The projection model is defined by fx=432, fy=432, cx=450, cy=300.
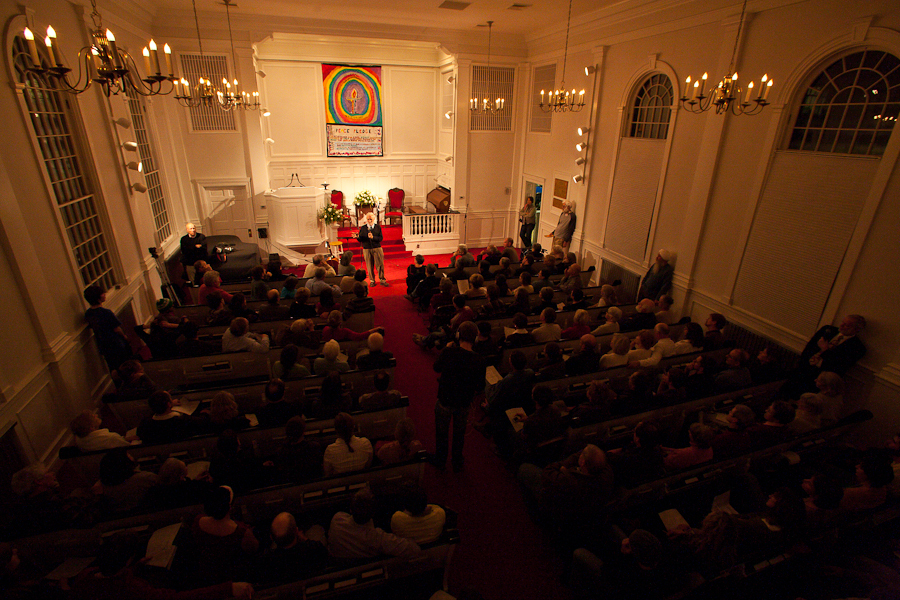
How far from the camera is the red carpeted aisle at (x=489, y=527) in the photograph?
11.3 feet

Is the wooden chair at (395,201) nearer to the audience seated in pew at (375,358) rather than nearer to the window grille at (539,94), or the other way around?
the window grille at (539,94)

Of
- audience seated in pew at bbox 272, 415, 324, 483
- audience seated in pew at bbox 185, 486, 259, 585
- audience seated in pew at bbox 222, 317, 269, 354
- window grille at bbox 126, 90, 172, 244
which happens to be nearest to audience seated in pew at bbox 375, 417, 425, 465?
audience seated in pew at bbox 272, 415, 324, 483

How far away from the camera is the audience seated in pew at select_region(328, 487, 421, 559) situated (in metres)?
2.76

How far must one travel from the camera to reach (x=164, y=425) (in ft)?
11.6

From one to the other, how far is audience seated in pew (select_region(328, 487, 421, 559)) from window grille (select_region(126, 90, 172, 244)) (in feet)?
25.4

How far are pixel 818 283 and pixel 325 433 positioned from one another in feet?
18.6

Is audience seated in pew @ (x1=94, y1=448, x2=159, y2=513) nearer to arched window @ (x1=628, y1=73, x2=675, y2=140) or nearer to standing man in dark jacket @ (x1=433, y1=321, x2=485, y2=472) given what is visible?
standing man in dark jacket @ (x1=433, y1=321, x2=485, y2=472)

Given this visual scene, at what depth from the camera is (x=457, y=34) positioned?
10484 mm

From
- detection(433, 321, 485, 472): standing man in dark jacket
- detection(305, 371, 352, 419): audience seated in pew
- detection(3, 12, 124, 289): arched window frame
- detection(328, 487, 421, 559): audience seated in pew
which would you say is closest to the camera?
detection(328, 487, 421, 559): audience seated in pew

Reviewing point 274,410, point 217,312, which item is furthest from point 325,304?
point 274,410

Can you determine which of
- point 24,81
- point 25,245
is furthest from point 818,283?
point 24,81

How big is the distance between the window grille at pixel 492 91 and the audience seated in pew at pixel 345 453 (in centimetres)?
991

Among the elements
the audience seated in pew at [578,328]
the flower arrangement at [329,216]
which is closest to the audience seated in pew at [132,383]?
Answer: the audience seated in pew at [578,328]

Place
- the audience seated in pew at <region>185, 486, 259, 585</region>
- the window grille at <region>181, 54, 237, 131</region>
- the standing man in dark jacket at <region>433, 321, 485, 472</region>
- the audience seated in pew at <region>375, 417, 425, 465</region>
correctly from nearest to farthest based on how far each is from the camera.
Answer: the audience seated in pew at <region>185, 486, 259, 585</region> < the audience seated in pew at <region>375, 417, 425, 465</region> < the standing man in dark jacket at <region>433, 321, 485, 472</region> < the window grille at <region>181, 54, 237, 131</region>
